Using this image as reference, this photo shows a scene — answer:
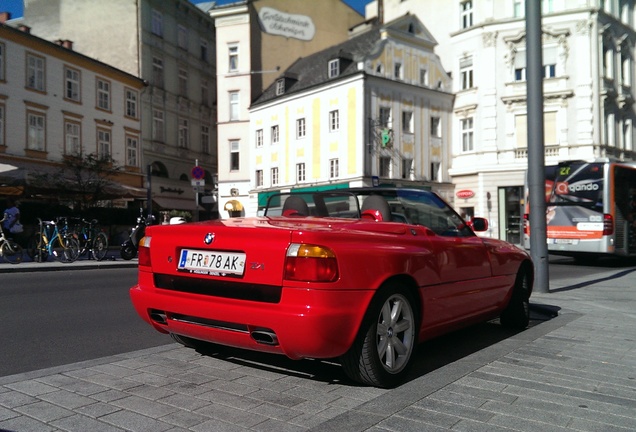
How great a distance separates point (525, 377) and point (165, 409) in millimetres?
2526

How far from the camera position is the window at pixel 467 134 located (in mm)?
39031

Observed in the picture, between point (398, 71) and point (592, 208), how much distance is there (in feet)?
76.0

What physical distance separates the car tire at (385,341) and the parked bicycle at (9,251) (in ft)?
45.0

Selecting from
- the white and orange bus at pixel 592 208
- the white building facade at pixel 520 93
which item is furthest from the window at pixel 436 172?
the white and orange bus at pixel 592 208

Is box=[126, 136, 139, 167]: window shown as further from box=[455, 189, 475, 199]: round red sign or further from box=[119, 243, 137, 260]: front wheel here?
box=[119, 243, 137, 260]: front wheel

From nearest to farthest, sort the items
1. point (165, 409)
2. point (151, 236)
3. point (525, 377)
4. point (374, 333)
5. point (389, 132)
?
point (165, 409) < point (374, 333) < point (525, 377) < point (151, 236) < point (389, 132)

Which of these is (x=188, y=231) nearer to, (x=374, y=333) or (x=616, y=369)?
(x=374, y=333)

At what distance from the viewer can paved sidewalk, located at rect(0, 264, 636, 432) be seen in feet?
10.8

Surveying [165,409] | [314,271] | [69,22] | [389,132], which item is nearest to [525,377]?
[314,271]

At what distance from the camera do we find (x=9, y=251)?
15.2 metres

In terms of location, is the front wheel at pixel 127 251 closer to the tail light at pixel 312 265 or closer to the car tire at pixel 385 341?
the car tire at pixel 385 341

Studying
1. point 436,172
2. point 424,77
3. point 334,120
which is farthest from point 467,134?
point 334,120

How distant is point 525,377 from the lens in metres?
4.31

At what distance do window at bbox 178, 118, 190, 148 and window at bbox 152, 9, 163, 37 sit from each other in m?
A: 6.45
